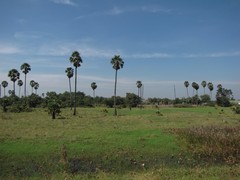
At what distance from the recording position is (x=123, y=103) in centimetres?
12938

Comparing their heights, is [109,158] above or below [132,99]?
below

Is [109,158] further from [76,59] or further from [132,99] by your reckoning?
[132,99]

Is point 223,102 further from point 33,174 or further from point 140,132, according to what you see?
point 33,174

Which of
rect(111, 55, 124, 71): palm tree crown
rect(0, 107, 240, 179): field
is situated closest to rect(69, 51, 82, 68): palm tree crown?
rect(111, 55, 124, 71): palm tree crown

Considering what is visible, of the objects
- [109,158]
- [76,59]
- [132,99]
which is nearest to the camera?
[109,158]

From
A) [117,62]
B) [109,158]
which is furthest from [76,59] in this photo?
[109,158]

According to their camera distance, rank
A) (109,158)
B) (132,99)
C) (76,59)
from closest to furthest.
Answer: (109,158) < (76,59) < (132,99)

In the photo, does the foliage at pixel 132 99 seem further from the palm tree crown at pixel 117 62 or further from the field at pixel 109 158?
the field at pixel 109 158

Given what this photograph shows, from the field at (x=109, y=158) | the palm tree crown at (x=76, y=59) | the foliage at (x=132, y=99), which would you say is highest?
the palm tree crown at (x=76, y=59)

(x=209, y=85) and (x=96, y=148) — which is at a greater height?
(x=209, y=85)

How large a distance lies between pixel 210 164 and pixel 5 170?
1417cm

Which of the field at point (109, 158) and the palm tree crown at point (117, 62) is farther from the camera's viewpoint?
the palm tree crown at point (117, 62)

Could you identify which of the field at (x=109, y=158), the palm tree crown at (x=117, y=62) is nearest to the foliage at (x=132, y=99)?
the palm tree crown at (x=117, y=62)

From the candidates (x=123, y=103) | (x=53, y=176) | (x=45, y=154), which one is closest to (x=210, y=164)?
(x=53, y=176)
